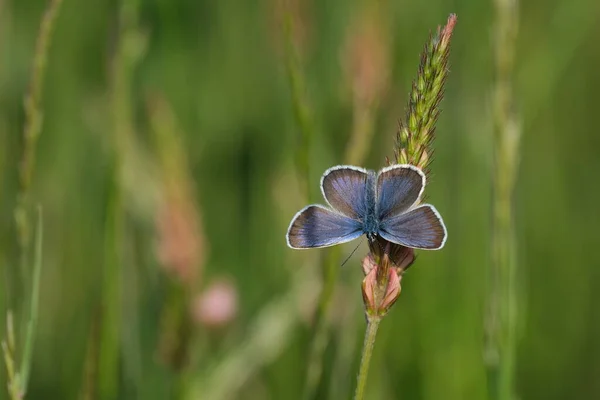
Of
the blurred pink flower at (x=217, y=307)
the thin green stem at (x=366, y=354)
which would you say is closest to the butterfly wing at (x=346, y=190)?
the thin green stem at (x=366, y=354)

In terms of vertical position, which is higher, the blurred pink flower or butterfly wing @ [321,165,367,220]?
butterfly wing @ [321,165,367,220]

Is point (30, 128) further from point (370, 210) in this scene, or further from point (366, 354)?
point (366, 354)

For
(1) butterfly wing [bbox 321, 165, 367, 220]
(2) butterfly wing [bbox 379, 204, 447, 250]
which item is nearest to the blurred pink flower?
(1) butterfly wing [bbox 321, 165, 367, 220]

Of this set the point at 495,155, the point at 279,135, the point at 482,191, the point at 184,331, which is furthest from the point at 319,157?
the point at 495,155

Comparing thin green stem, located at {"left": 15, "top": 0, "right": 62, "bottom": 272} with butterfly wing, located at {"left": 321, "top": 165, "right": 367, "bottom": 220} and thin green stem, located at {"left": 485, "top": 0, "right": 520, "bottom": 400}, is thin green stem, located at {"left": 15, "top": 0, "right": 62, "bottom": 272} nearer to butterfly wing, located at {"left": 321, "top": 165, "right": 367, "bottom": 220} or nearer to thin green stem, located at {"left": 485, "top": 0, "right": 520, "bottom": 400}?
butterfly wing, located at {"left": 321, "top": 165, "right": 367, "bottom": 220}

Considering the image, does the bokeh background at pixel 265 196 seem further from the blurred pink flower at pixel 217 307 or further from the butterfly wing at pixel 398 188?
the butterfly wing at pixel 398 188

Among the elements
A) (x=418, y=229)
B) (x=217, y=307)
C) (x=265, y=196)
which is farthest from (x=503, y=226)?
(x=265, y=196)

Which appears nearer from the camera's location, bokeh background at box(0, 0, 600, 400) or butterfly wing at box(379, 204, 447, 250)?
butterfly wing at box(379, 204, 447, 250)

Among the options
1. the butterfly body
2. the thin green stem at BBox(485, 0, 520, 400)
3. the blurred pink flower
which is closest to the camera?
the butterfly body
